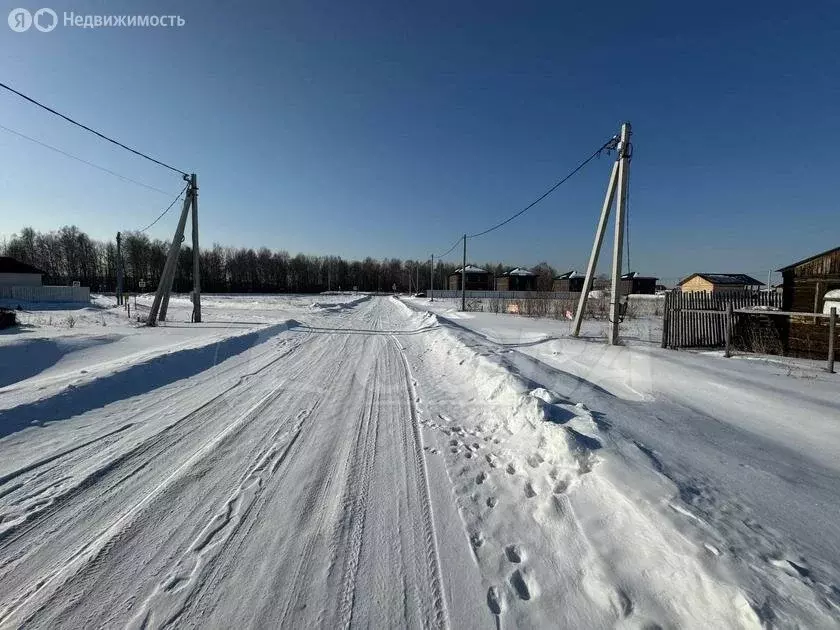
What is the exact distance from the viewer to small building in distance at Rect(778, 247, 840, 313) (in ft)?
38.7

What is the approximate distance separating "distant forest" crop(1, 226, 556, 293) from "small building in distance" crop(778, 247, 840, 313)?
68128 millimetres

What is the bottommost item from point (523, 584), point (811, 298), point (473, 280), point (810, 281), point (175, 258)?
point (523, 584)

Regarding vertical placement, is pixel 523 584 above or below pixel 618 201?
below

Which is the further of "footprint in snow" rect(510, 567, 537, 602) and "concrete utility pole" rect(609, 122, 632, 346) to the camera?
"concrete utility pole" rect(609, 122, 632, 346)

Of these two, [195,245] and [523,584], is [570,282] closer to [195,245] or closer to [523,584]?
[195,245]

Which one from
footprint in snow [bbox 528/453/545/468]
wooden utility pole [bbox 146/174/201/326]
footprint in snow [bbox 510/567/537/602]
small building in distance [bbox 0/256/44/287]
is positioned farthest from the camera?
small building in distance [bbox 0/256/44/287]

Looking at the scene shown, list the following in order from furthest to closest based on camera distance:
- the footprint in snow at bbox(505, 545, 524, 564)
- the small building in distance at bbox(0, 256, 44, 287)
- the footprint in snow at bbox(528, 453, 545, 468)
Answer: the small building in distance at bbox(0, 256, 44, 287), the footprint in snow at bbox(528, 453, 545, 468), the footprint in snow at bbox(505, 545, 524, 564)

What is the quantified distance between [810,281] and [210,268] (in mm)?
105831

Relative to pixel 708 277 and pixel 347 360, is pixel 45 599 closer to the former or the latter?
pixel 347 360

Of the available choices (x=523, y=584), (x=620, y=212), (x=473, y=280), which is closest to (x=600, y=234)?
(x=620, y=212)

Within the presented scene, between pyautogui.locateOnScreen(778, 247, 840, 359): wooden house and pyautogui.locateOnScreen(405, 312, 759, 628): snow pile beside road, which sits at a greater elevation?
pyautogui.locateOnScreen(778, 247, 840, 359): wooden house

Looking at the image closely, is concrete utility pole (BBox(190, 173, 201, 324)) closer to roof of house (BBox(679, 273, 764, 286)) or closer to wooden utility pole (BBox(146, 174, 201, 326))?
wooden utility pole (BBox(146, 174, 201, 326))

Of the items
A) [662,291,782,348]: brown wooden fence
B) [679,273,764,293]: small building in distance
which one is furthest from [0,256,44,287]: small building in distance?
[679,273,764,293]: small building in distance

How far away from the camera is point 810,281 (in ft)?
41.2
